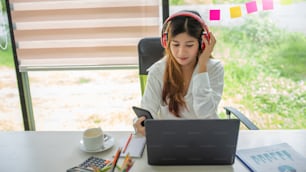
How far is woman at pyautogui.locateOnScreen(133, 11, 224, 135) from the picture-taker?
1.33m

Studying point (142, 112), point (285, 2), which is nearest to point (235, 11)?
point (285, 2)

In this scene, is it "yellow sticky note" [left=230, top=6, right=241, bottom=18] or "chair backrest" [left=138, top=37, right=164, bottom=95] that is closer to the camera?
"chair backrest" [left=138, top=37, right=164, bottom=95]

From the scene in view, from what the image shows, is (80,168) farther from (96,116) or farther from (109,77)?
(96,116)

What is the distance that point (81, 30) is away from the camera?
2180mm

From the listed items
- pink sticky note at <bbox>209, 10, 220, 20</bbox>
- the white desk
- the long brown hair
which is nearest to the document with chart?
the white desk

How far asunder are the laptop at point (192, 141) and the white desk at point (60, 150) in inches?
1.1

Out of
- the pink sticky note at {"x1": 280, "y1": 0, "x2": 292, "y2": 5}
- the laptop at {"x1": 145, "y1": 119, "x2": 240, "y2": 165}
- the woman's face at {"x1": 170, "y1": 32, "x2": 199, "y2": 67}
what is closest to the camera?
the laptop at {"x1": 145, "y1": 119, "x2": 240, "y2": 165}

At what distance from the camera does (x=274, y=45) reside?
2.18 m

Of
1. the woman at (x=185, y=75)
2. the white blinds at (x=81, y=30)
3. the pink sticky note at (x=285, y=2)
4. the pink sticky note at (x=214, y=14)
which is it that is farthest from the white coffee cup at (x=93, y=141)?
the pink sticky note at (x=285, y=2)

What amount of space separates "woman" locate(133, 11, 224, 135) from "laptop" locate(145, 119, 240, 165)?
0.40 meters

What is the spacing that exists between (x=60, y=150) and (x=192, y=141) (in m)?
0.53

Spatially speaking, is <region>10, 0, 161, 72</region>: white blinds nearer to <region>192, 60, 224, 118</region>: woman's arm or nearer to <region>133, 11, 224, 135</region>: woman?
<region>133, 11, 224, 135</region>: woman

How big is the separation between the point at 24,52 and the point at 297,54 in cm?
210

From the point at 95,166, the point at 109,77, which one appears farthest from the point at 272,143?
the point at 109,77
